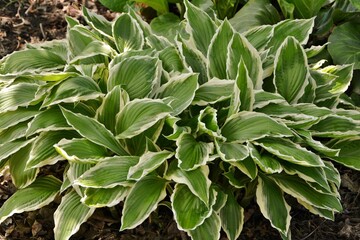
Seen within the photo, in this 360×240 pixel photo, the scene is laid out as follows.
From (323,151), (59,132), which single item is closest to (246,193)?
(323,151)

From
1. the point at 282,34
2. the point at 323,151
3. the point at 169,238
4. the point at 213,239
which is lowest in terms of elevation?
the point at 169,238

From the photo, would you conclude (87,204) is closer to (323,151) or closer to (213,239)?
(213,239)

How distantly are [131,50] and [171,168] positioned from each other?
616mm

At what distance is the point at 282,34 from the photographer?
2830 millimetres

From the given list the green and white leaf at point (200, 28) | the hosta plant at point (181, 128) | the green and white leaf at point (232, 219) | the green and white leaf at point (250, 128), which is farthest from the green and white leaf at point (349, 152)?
the green and white leaf at point (200, 28)

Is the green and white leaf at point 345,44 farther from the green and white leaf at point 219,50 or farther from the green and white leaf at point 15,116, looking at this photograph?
the green and white leaf at point 15,116

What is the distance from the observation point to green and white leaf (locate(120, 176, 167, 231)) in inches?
88.4

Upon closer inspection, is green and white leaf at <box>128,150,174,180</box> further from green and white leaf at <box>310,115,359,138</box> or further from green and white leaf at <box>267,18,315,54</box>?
green and white leaf at <box>267,18,315,54</box>

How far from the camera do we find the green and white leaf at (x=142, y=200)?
2246mm

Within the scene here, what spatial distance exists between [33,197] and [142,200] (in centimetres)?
52

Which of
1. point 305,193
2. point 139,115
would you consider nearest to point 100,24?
point 139,115

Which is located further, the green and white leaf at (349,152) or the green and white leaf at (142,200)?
the green and white leaf at (349,152)

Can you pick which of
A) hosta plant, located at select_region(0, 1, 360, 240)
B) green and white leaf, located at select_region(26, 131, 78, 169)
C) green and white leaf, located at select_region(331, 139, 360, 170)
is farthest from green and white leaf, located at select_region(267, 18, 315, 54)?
green and white leaf, located at select_region(26, 131, 78, 169)

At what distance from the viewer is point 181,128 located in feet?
7.70
